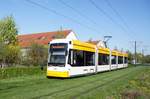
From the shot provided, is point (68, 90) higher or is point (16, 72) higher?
point (16, 72)

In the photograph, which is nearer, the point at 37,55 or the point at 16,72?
the point at 16,72

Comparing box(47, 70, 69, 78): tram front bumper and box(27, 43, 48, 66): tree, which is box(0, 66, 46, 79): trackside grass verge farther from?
box(27, 43, 48, 66): tree

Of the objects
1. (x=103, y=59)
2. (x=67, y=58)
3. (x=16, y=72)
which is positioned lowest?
(x=16, y=72)

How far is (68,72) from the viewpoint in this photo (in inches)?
888

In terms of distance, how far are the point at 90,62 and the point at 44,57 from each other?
21661 millimetres

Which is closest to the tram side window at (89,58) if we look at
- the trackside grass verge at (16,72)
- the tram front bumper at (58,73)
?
the tram front bumper at (58,73)

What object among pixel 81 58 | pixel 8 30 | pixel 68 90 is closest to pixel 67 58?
pixel 81 58

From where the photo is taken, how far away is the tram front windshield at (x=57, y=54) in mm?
22755

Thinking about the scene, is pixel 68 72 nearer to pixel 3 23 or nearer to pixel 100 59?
pixel 100 59

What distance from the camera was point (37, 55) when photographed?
49000 mm

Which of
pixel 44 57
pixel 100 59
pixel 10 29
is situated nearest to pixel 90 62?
pixel 100 59

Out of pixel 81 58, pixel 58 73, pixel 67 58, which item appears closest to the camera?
pixel 67 58

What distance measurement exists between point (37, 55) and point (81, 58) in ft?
80.8

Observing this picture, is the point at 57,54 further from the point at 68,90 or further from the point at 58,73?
the point at 68,90
